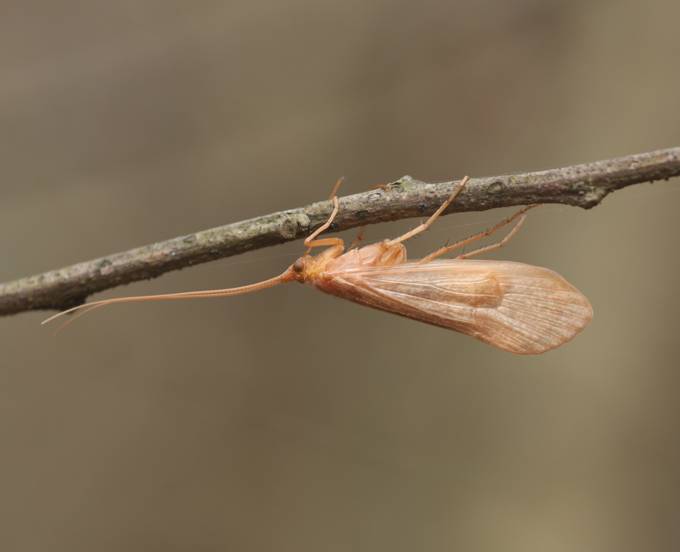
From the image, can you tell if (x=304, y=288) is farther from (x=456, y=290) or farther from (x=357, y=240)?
(x=456, y=290)

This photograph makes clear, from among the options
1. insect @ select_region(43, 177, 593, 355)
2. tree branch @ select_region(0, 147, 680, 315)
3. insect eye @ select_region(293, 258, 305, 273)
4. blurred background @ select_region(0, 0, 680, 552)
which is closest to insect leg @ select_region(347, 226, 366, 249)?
insect @ select_region(43, 177, 593, 355)

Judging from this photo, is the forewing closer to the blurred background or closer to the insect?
the insect

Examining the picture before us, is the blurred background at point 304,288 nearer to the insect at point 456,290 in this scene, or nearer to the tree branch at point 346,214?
the insect at point 456,290

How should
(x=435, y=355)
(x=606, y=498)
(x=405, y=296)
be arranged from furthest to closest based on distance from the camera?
(x=435, y=355)
(x=606, y=498)
(x=405, y=296)

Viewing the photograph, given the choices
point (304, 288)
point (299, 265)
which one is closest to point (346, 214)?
point (299, 265)

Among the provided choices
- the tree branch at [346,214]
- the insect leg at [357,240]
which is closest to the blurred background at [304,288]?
the insect leg at [357,240]

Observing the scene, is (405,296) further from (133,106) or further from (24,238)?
(24,238)

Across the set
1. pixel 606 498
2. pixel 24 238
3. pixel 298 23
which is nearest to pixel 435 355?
pixel 606 498
